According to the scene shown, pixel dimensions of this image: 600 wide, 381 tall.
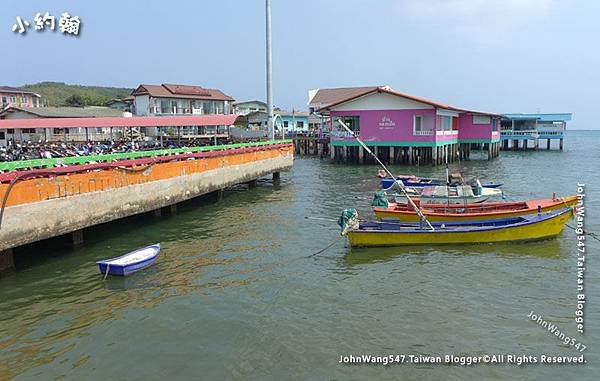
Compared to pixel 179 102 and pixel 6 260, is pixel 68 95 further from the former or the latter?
pixel 6 260

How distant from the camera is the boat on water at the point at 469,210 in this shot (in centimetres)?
1739

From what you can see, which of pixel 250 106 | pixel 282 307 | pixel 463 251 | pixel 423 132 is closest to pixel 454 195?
pixel 463 251

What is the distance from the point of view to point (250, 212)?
74.1ft

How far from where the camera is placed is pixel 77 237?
1590 cm

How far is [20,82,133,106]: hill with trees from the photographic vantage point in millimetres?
82250

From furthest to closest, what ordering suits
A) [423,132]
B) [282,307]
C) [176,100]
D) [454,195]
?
[176,100] → [423,132] → [454,195] → [282,307]

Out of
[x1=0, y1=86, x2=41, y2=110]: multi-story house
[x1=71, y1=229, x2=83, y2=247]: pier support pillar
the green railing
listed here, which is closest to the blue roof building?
the green railing

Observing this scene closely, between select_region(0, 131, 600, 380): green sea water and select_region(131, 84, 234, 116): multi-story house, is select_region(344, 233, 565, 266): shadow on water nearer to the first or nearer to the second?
select_region(0, 131, 600, 380): green sea water

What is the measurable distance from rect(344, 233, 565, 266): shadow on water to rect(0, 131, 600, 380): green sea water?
60 millimetres

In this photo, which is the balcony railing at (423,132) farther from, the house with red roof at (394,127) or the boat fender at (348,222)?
the boat fender at (348,222)

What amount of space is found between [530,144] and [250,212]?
6110 centimetres

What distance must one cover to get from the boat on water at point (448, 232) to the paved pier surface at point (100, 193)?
7702 mm

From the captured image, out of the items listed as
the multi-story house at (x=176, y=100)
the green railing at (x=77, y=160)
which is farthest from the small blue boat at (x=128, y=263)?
the multi-story house at (x=176, y=100)

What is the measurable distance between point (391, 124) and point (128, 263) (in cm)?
3300
